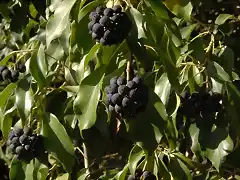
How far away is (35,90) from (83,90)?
24 centimetres

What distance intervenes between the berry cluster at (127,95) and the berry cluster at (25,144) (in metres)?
0.29

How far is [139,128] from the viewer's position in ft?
4.31

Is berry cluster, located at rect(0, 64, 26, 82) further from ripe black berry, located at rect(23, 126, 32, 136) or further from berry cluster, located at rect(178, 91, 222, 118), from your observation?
berry cluster, located at rect(178, 91, 222, 118)

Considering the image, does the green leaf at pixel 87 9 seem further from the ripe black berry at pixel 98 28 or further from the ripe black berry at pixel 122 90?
the ripe black berry at pixel 122 90

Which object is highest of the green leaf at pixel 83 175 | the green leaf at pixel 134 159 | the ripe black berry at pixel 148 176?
the ripe black berry at pixel 148 176

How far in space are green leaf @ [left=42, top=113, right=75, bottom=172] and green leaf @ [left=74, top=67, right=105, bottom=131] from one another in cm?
16

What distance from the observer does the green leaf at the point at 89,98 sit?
1.32 meters

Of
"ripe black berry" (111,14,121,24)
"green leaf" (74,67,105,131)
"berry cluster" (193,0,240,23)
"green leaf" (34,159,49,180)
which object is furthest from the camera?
"berry cluster" (193,0,240,23)

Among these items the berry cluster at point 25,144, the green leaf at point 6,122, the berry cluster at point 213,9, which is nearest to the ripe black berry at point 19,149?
the berry cluster at point 25,144

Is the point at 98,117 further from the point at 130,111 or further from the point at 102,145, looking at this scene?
the point at 130,111

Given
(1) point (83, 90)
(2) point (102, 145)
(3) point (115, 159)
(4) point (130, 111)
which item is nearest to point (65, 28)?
(1) point (83, 90)

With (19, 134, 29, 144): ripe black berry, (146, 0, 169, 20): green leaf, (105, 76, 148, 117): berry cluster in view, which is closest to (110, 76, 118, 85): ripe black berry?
(105, 76, 148, 117): berry cluster

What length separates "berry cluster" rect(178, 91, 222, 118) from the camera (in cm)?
147

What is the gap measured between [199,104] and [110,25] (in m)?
0.37
